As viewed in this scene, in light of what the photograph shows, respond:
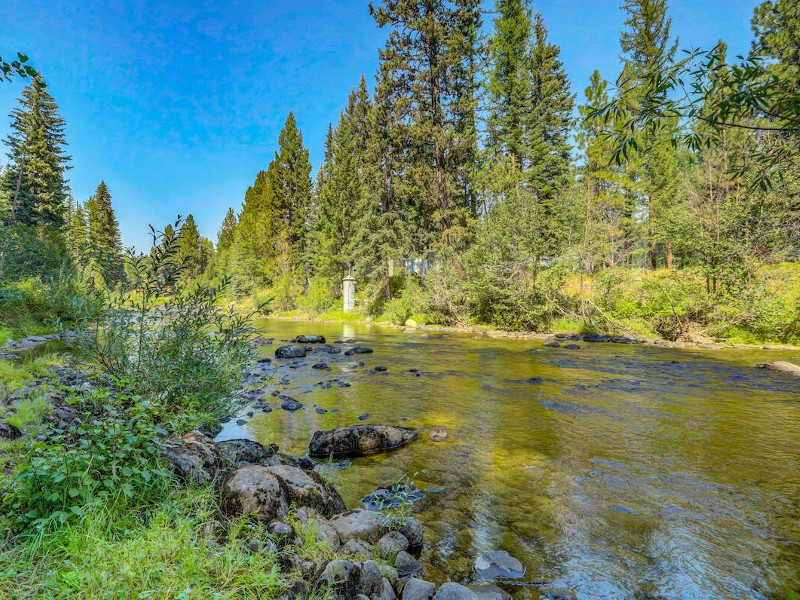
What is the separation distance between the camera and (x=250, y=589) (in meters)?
2.44

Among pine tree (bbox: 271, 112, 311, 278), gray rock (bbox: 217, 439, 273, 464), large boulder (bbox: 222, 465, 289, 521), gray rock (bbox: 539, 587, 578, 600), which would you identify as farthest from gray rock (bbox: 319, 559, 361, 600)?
pine tree (bbox: 271, 112, 311, 278)

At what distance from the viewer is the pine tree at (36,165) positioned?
1188 inches

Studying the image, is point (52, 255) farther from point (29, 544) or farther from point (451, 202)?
point (29, 544)

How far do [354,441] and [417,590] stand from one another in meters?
3.48

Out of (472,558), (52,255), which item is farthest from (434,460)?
(52,255)

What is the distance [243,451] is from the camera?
4.98 metres

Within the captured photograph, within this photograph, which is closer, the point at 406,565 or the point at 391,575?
the point at 391,575

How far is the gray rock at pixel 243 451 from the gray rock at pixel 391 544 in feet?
6.97

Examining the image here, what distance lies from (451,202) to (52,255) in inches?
1153

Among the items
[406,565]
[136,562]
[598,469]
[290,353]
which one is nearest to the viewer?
[136,562]

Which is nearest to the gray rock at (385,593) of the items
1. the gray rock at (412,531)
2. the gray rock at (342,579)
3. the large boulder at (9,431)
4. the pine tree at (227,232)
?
the gray rock at (342,579)

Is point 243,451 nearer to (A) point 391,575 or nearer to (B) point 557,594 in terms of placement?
(A) point 391,575

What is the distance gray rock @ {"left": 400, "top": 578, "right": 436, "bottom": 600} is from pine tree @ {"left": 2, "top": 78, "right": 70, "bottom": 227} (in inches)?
1580

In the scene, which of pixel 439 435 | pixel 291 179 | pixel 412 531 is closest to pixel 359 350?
pixel 439 435
